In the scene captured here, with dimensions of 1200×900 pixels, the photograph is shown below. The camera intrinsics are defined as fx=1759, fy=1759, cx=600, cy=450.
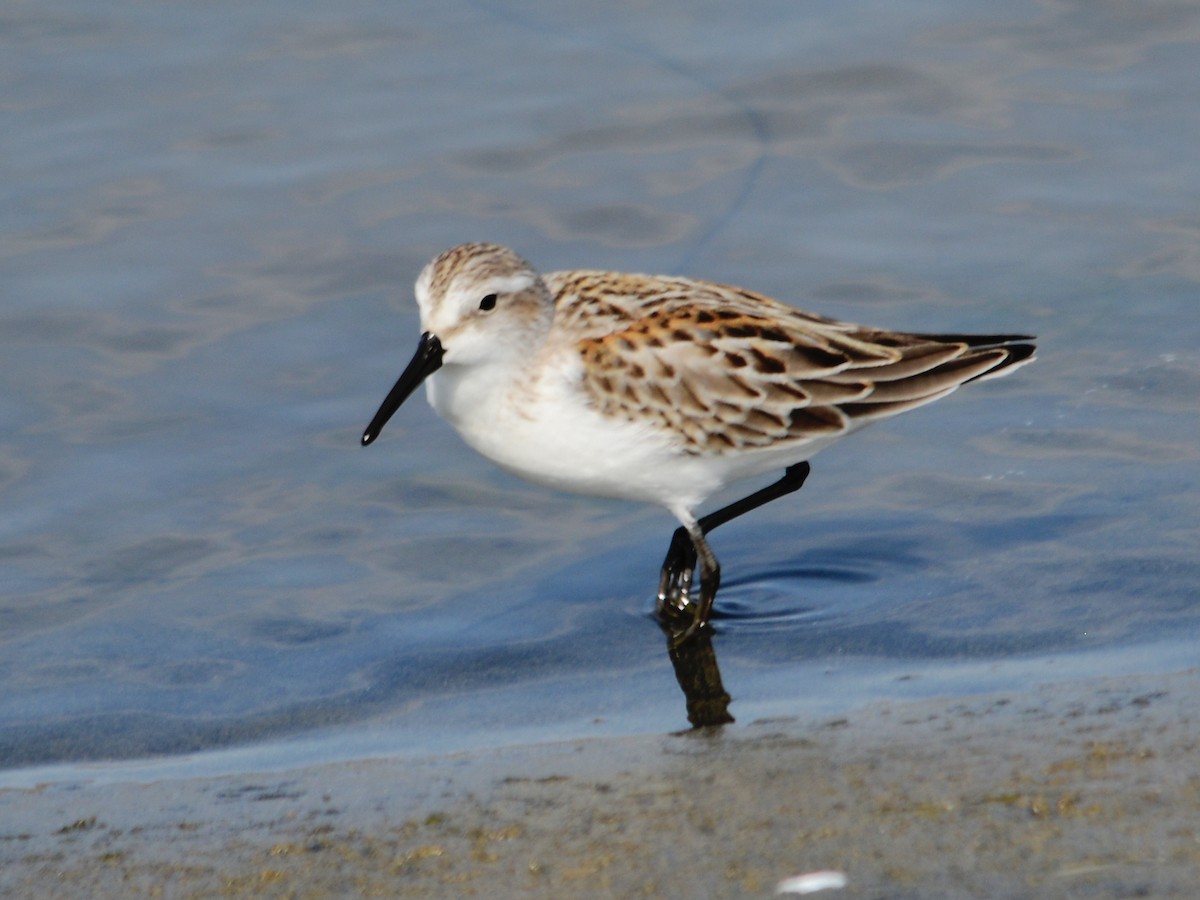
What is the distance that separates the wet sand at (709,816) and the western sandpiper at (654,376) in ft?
4.24

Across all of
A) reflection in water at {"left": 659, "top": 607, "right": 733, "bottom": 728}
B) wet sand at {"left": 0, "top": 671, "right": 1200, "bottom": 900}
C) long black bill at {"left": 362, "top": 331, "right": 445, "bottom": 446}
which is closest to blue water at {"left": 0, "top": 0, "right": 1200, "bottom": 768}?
reflection in water at {"left": 659, "top": 607, "right": 733, "bottom": 728}

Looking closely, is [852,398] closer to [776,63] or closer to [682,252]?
[682,252]

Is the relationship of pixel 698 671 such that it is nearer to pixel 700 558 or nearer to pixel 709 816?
pixel 700 558

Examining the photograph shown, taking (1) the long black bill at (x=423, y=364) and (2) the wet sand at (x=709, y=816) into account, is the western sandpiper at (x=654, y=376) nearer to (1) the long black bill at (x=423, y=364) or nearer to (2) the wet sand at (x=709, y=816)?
(1) the long black bill at (x=423, y=364)

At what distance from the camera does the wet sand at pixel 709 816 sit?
14.9 feet

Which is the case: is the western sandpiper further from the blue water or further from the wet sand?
the wet sand

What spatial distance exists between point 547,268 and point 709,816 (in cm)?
566

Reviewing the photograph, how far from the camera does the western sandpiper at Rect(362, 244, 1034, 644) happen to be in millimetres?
6688

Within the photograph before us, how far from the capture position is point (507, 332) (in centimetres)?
671

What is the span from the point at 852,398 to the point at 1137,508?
1.56m

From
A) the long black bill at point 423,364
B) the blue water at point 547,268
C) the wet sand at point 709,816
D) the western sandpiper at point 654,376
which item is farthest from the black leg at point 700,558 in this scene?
the long black bill at point 423,364

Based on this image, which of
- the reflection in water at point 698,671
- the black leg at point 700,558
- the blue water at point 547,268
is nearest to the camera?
the reflection in water at point 698,671

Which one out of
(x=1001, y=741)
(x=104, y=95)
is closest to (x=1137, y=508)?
(x=1001, y=741)

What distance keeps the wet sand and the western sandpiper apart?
50.9 inches
